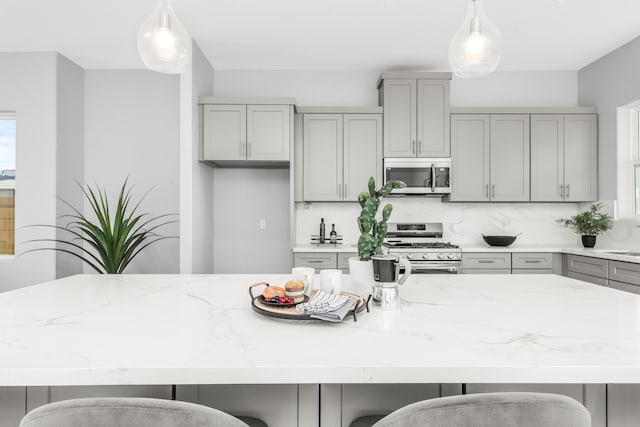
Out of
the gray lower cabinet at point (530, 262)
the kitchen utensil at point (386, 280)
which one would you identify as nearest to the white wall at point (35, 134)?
the kitchen utensil at point (386, 280)

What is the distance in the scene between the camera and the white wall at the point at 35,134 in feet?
12.3

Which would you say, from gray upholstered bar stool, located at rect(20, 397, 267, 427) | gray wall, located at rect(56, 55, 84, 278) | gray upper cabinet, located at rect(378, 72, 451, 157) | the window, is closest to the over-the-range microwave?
gray upper cabinet, located at rect(378, 72, 451, 157)

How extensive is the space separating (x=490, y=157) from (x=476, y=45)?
8.47ft

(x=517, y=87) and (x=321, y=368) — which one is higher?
(x=517, y=87)

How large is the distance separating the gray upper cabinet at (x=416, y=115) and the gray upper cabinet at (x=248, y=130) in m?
1.03

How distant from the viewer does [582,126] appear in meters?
3.94

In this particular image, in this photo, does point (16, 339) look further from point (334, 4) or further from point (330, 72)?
point (330, 72)

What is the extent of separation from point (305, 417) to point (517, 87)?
4431 mm

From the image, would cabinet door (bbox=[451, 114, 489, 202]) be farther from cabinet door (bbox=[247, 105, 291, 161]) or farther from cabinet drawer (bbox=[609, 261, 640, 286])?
cabinet door (bbox=[247, 105, 291, 161])

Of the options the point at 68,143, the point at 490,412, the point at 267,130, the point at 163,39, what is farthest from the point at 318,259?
the point at 490,412

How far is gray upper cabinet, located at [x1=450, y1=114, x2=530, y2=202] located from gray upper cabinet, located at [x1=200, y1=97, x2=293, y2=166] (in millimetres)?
1758

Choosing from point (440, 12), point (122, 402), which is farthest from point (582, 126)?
point (122, 402)

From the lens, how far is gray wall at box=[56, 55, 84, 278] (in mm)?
3830

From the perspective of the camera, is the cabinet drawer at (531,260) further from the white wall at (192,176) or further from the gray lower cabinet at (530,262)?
the white wall at (192,176)
